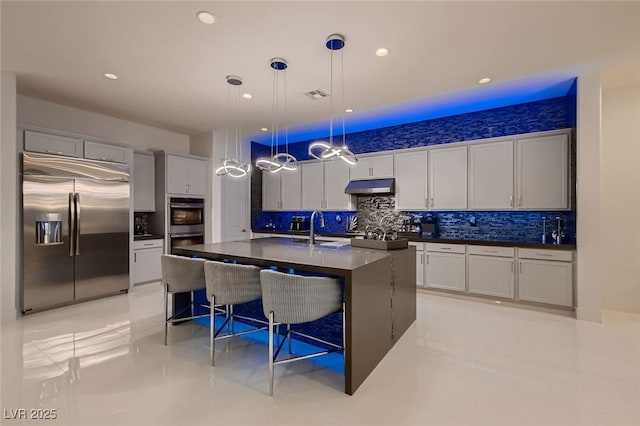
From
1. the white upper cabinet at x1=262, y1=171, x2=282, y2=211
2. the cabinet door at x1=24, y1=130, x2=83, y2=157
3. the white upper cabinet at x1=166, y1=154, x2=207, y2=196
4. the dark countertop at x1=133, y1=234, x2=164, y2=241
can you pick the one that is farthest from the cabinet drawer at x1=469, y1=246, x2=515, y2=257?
the cabinet door at x1=24, y1=130, x2=83, y2=157

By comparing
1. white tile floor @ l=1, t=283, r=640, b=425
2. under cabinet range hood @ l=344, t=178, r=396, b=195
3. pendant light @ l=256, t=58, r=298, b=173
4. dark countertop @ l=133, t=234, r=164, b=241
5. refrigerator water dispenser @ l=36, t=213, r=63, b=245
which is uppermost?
pendant light @ l=256, t=58, r=298, b=173

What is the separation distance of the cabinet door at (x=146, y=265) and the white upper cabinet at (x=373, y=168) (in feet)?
12.6

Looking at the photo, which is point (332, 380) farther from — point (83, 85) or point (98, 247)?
point (83, 85)

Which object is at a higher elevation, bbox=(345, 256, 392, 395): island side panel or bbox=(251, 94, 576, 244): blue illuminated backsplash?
bbox=(251, 94, 576, 244): blue illuminated backsplash

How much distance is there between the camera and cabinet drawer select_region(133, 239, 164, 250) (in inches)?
200

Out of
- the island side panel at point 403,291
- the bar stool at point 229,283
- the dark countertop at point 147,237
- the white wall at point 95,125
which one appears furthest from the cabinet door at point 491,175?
the white wall at point 95,125

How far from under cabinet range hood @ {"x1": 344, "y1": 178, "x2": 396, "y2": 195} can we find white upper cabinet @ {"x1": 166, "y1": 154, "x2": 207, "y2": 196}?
287 centimetres

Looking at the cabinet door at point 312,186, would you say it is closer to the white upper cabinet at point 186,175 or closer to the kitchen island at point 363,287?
the white upper cabinet at point 186,175

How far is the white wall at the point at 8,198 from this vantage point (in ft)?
11.7

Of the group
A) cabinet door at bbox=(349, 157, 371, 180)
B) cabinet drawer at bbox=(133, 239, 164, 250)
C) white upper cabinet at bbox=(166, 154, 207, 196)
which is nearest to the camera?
cabinet drawer at bbox=(133, 239, 164, 250)

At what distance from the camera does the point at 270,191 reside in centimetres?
718

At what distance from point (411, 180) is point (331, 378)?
3775 mm

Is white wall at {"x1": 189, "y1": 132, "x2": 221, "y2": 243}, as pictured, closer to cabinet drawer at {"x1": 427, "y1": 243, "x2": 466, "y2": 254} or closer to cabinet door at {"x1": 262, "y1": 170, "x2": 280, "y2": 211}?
cabinet door at {"x1": 262, "y1": 170, "x2": 280, "y2": 211}

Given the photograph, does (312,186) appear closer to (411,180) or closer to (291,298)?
(411,180)
